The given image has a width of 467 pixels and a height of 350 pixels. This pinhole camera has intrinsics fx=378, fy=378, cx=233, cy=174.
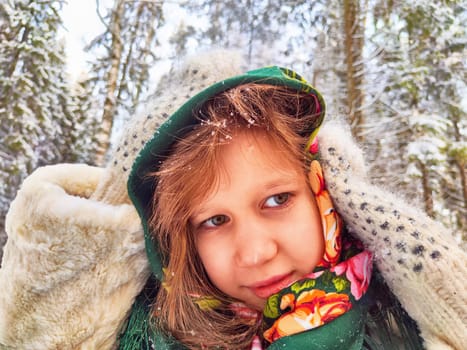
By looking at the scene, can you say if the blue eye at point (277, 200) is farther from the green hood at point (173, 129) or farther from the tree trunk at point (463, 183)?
the tree trunk at point (463, 183)

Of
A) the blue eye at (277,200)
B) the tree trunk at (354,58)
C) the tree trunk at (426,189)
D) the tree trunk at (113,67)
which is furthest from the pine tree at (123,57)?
the blue eye at (277,200)

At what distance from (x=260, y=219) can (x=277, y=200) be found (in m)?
0.09

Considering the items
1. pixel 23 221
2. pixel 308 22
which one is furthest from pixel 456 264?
pixel 308 22

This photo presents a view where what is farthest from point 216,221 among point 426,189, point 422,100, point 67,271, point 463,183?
point 463,183

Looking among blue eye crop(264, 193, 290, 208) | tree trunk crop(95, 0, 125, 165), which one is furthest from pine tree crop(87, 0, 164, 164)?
blue eye crop(264, 193, 290, 208)

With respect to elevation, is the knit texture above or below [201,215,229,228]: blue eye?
below

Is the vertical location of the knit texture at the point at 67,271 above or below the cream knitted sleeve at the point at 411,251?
below

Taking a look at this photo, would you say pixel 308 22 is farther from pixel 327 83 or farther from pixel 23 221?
pixel 23 221

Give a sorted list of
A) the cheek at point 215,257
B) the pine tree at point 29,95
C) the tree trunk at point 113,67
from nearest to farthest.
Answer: the cheek at point 215,257
the pine tree at point 29,95
the tree trunk at point 113,67

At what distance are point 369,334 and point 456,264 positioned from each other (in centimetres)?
41

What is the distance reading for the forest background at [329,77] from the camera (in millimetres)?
6137

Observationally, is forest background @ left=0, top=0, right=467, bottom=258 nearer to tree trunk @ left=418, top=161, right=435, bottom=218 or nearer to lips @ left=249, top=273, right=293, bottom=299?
tree trunk @ left=418, top=161, right=435, bottom=218

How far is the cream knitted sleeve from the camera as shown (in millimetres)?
1080

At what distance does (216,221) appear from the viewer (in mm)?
1332
